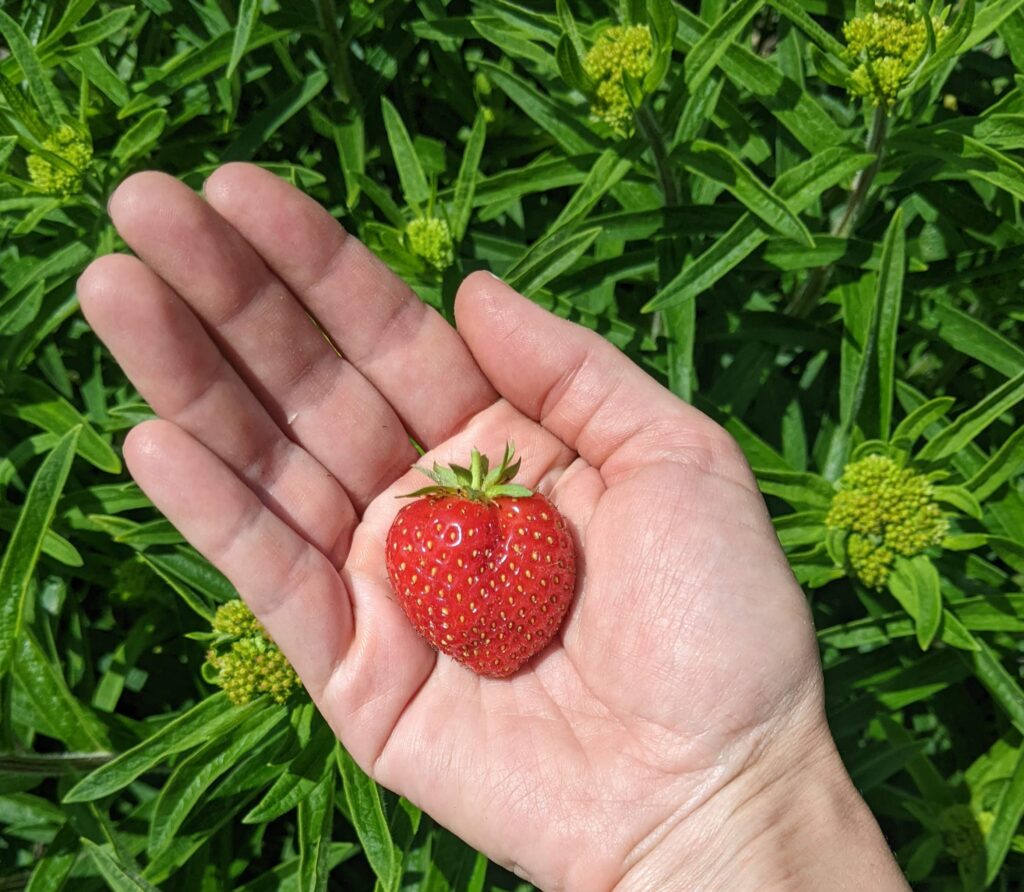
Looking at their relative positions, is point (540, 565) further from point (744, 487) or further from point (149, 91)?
point (149, 91)

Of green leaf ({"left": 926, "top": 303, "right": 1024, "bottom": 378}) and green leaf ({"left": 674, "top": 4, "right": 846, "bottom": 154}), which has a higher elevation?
green leaf ({"left": 674, "top": 4, "right": 846, "bottom": 154})

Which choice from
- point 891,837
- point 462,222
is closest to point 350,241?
point 462,222

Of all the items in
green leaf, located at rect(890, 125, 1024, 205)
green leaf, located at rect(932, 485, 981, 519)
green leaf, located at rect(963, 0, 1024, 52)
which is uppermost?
green leaf, located at rect(963, 0, 1024, 52)

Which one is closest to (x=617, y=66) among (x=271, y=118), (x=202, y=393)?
(x=271, y=118)

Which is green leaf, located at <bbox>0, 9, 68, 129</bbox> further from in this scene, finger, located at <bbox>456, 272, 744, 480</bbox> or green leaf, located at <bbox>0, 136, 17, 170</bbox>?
finger, located at <bbox>456, 272, 744, 480</bbox>

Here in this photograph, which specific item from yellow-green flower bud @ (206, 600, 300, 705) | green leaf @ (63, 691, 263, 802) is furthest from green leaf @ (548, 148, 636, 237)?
green leaf @ (63, 691, 263, 802)

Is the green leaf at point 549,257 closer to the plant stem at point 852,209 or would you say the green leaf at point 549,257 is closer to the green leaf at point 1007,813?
the plant stem at point 852,209
